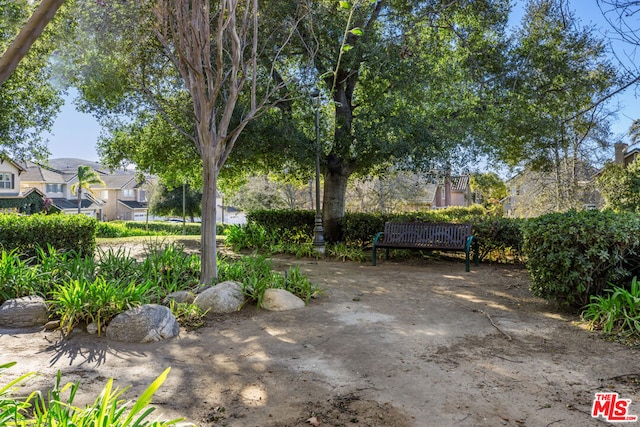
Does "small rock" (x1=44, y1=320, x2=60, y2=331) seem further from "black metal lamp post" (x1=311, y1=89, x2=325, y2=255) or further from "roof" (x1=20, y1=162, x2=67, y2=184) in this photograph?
"roof" (x1=20, y1=162, x2=67, y2=184)

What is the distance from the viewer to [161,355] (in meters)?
4.29

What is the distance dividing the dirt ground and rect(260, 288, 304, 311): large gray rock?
0.71 feet

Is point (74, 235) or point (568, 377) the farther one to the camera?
point (74, 235)

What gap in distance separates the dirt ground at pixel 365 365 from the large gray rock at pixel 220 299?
7.6 inches

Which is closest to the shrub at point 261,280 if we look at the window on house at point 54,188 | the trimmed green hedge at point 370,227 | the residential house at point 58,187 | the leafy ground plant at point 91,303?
the leafy ground plant at point 91,303

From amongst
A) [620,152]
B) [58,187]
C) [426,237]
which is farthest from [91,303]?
[58,187]

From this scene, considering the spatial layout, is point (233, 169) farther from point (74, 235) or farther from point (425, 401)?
point (425, 401)

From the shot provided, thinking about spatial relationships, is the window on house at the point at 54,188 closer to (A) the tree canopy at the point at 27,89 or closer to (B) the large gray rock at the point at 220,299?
(A) the tree canopy at the point at 27,89

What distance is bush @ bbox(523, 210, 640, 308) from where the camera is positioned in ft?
17.7

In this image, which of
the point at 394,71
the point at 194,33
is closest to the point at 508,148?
the point at 394,71

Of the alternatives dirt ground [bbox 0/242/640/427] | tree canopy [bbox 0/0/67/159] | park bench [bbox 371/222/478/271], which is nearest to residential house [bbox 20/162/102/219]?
tree canopy [bbox 0/0/67/159]

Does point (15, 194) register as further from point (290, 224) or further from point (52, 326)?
point (52, 326)

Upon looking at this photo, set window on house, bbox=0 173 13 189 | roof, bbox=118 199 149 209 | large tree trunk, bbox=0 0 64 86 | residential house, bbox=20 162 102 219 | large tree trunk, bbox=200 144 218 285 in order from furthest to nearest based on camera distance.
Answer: roof, bbox=118 199 149 209 < residential house, bbox=20 162 102 219 < window on house, bbox=0 173 13 189 < large tree trunk, bbox=200 144 218 285 < large tree trunk, bbox=0 0 64 86

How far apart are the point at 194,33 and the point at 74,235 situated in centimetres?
547
